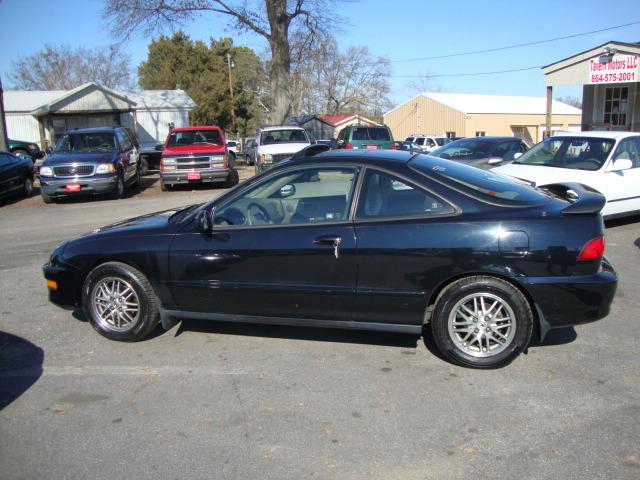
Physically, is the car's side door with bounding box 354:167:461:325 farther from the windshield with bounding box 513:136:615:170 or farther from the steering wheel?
the windshield with bounding box 513:136:615:170

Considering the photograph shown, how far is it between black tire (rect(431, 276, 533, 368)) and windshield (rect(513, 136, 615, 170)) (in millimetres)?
5678

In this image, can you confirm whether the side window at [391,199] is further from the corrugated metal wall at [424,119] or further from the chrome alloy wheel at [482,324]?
the corrugated metal wall at [424,119]

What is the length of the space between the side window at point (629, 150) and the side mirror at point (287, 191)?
6284 mm

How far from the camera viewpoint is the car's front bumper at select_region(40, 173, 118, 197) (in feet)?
44.3

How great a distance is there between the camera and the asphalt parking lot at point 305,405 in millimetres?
3004

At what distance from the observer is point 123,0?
24969 millimetres

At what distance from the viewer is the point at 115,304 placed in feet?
15.3

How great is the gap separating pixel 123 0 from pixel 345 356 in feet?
83.7

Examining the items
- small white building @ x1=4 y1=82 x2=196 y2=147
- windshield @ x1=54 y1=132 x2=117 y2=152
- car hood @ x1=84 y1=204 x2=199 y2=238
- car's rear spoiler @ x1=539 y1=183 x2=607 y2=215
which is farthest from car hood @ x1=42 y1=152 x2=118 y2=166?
small white building @ x1=4 y1=82 x2=196 y2=147

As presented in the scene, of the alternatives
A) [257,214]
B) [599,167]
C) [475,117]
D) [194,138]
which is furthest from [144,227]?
[475,117]

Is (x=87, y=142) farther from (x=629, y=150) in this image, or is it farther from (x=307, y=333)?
(x=629, y=150)

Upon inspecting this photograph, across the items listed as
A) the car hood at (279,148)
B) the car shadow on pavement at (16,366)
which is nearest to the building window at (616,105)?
the car hood at (279,148)

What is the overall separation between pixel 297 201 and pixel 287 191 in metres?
0.15

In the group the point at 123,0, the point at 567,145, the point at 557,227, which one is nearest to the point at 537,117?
the point at 123,0
